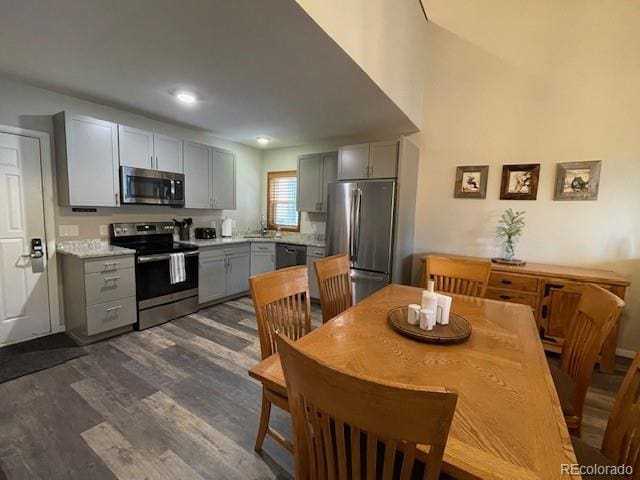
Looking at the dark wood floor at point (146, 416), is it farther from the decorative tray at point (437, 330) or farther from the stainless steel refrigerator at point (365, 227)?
the stainless steel refrigerator at point (365, 227)

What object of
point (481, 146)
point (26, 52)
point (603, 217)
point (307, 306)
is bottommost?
point (307, 306)

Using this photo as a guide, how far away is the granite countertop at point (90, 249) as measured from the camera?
2.76 meters

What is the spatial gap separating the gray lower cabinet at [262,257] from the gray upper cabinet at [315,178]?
2.63ft

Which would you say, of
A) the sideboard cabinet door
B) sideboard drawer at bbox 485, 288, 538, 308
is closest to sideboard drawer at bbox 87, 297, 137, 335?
sideboard drawer at bbox 485, 288, 538, 308

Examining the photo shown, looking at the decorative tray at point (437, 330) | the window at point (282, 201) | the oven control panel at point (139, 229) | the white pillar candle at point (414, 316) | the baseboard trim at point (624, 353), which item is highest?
the window at point (282, 201)

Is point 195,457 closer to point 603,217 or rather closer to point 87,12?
point 87,12

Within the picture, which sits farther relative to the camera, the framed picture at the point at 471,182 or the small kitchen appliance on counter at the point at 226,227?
the small kitchen appliance on counter at the point at 226,227

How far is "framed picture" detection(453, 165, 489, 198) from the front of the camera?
11.4 ft

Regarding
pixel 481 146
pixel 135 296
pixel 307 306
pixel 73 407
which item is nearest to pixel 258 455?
pixel 307 306

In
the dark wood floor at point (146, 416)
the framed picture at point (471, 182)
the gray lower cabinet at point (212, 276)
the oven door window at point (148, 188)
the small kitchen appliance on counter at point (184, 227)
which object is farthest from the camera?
the small kitchen appliance on counter at point (184, 227)

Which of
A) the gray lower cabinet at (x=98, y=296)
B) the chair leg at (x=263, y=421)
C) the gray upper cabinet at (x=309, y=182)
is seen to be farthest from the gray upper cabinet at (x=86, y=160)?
the chair leg at (x=263, y=421)

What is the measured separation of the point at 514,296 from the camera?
2.95m

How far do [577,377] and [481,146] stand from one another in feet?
9.15

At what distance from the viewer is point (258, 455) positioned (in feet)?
5.43
